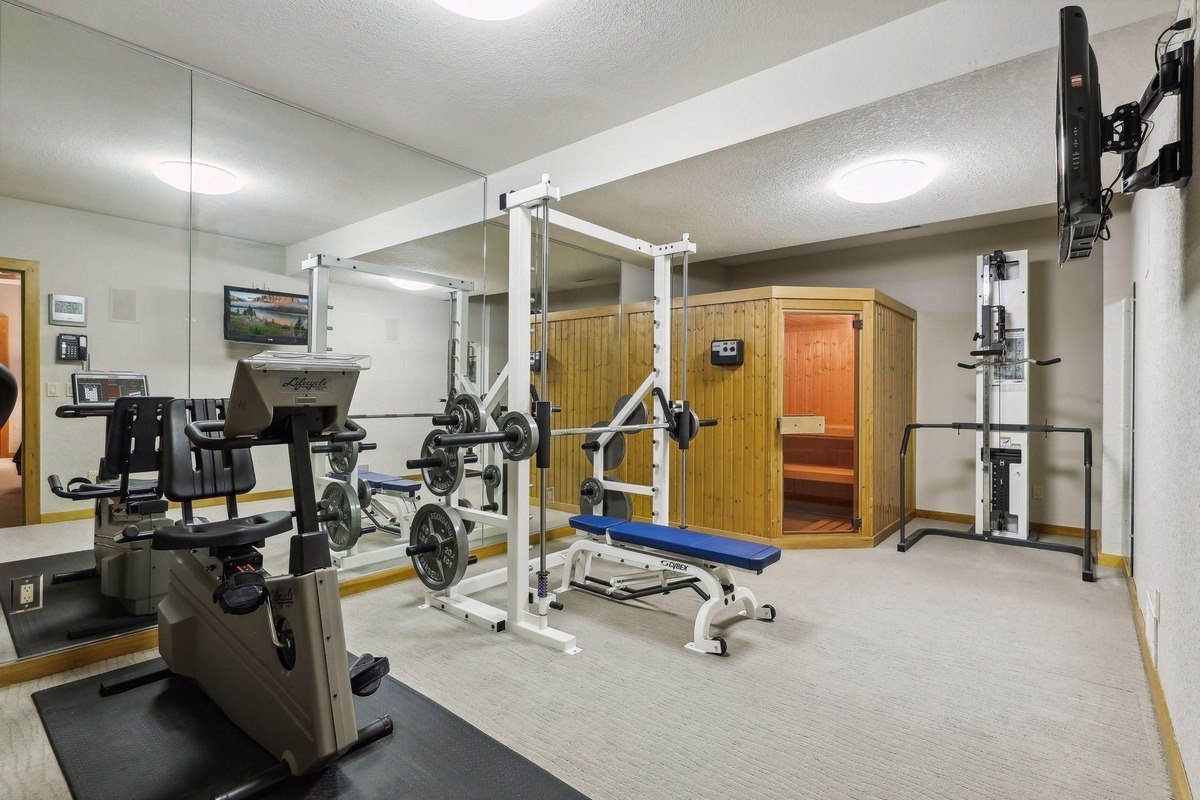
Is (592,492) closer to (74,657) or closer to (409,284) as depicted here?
(409,284)

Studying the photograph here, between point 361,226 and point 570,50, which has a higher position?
point 570,50

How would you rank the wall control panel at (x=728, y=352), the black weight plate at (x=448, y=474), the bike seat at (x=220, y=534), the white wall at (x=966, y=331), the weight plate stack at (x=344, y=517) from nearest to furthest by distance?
1. the bike seat at (x=220, y=534)
2. the black weight plate at (x=448, y=474)
3. the weight plate stack at (x=344, y=517)
4. the wall control panel at (x=728, y=352)
5. the white wall at (x=966, y=331)

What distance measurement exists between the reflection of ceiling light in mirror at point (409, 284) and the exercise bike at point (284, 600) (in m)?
2.14

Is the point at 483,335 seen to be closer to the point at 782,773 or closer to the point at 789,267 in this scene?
the point at 782,773

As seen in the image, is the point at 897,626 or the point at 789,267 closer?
the point at 897,626

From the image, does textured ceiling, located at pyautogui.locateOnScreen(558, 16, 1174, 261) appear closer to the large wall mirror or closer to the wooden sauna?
the wooden sauna

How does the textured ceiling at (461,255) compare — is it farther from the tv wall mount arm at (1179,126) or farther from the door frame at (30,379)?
the tv wall mount arm at (1179,126)

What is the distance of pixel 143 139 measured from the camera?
2945 mm

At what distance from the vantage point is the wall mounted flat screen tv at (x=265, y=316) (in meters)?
3.25

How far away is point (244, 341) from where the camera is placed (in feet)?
10.8

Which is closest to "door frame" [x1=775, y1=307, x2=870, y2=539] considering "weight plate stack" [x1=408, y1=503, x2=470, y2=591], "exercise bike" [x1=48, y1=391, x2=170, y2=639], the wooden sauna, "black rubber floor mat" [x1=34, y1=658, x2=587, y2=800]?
the wooden sauna

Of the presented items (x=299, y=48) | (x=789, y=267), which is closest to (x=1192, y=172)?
(x=299, y=48)

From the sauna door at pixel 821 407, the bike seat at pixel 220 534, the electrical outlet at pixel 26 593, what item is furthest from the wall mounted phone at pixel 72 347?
the sauna door at pixel 821 407

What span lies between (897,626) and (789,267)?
465 cm
